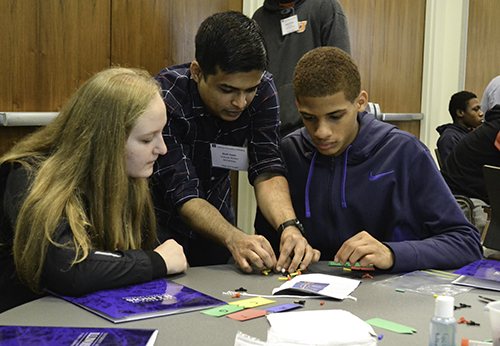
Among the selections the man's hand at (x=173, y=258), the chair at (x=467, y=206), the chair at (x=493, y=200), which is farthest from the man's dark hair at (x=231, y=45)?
the chair at (x=467, y=206)

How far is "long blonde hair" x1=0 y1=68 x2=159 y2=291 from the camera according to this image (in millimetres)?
1298

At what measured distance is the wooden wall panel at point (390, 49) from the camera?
472cm

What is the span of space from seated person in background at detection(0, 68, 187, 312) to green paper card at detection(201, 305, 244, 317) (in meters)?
0.26

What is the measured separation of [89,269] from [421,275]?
35.0 inches

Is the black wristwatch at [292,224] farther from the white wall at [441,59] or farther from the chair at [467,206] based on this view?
the white wall at [441,59]

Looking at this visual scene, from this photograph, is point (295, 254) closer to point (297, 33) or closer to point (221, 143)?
point (221, 143)

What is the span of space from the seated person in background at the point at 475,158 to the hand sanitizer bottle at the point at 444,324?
3052mm

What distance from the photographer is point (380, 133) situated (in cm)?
185

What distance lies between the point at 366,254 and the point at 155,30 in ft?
6.32

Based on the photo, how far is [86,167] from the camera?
1413mm

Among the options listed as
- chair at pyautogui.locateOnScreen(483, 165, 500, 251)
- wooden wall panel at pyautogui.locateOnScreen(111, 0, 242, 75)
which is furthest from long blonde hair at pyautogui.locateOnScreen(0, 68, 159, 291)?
wooden wall panel at pyautogui.locateOnScreen(111, 0, 242, 75)

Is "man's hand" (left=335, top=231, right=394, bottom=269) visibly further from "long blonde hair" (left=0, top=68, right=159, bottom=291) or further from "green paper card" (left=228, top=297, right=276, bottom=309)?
"long blonde hair" (left=0, top=68, right=159, bottom=291)

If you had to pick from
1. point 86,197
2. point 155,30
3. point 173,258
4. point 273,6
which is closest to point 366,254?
point 173,258

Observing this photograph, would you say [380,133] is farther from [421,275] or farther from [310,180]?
[421,275]
